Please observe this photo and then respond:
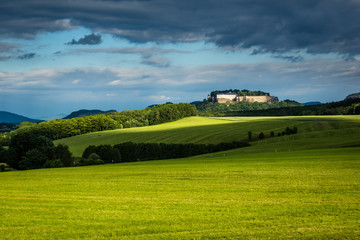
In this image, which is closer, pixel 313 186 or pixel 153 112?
pixel 313 186

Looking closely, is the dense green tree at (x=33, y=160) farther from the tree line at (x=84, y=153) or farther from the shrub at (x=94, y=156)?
the shrub at (x=94, y=156)

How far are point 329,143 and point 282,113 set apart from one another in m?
108

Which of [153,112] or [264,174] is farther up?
[153,112]

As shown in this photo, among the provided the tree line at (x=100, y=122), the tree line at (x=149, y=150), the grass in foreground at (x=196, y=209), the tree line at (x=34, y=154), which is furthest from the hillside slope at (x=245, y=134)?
the grass in foreground at (x=196, y=209)

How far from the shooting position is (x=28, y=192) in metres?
24.1

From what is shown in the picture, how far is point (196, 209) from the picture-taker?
16016 millimetres

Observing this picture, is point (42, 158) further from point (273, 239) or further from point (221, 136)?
point (273, 239)

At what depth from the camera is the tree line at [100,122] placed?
137 metres

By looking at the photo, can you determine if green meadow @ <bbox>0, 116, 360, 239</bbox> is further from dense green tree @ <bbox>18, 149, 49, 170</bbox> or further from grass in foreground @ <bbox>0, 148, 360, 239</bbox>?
dense green tree @ <bbox>18, 149, 49, 170</bbox>

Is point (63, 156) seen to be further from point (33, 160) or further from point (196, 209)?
point (196, 209)

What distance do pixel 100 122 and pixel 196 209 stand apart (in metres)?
135

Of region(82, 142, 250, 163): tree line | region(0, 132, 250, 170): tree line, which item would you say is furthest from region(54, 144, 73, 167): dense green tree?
region(82, 142, 250, 163): tree line

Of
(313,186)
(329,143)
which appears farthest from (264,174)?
(329,143)

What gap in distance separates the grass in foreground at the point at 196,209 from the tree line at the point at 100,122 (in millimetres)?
116147
